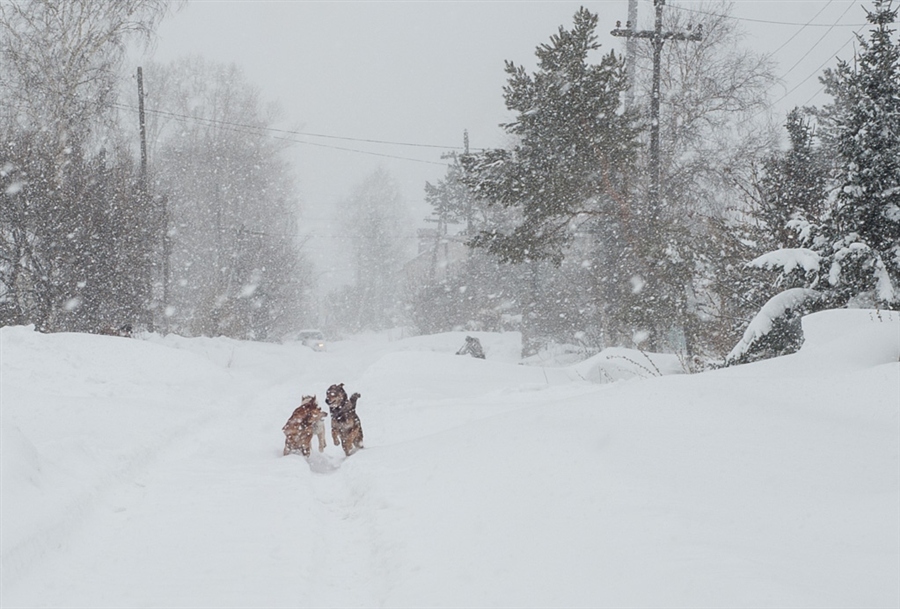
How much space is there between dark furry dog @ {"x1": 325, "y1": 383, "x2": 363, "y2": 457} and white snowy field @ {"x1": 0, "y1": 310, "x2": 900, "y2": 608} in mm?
241

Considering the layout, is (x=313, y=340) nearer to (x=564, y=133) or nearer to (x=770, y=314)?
(x=564, y=133)

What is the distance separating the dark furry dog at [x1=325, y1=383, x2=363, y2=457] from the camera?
8.51m

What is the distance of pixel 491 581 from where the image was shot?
12.5 ft

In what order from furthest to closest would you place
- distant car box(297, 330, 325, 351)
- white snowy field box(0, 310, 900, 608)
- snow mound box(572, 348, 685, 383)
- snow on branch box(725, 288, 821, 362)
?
distant car box(297, 330, 325, 351), snow mound box(572, 348, 685, 383), snow on branch box(725, 288, 821, 362), white snowy field box(0, 310, 900, 608)

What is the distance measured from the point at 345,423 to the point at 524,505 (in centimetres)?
427

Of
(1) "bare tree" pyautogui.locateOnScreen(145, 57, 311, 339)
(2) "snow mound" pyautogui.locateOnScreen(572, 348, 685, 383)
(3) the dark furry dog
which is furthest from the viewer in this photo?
(1) "bare tree" pyautogui.locateOnScreen(145, 57, 311, 339)

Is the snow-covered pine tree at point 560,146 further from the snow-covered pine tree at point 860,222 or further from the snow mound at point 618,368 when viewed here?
the snow-covered pine tree at point 860,222

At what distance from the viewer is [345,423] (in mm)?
8531

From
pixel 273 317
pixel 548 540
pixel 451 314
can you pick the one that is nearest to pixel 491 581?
pixel 548 540

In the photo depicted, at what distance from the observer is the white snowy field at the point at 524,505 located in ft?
11.0

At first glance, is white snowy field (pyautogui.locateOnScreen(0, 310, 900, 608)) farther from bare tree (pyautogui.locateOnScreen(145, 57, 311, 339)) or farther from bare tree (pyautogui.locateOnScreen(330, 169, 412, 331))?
bare tree (pyautogui.locateOnScreen(330, 169, 412, 331))

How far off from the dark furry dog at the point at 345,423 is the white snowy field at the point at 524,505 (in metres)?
0.24

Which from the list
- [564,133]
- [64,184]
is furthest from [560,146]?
[64,184]

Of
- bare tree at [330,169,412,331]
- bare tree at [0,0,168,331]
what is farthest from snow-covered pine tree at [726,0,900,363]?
bare tree at [330,169,412,331]
